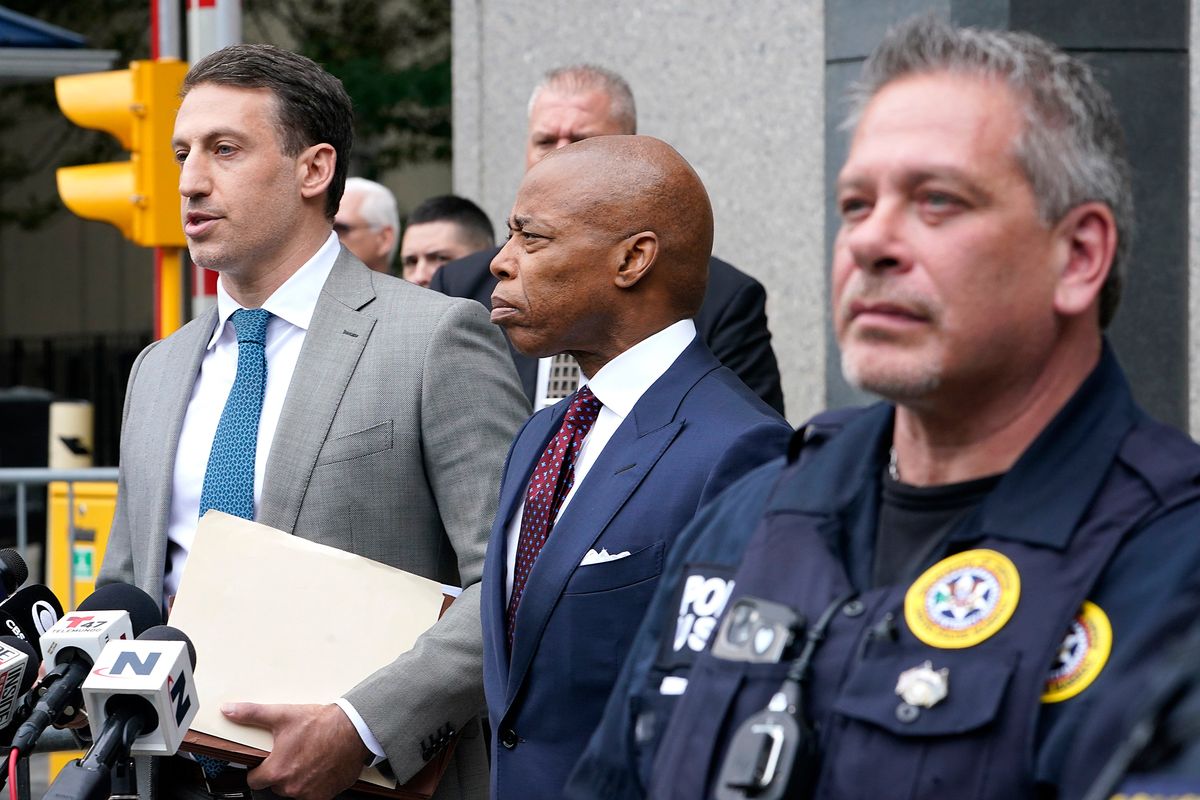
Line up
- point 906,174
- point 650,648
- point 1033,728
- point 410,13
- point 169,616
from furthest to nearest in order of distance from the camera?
point 410,13 → point 169,616 → point 650,648 → point 906,174 → point 1033,728

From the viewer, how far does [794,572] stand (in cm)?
216

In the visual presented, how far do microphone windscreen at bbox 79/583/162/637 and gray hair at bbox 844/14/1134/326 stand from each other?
1.74 m

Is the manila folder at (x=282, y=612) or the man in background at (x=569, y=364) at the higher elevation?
the man in background at (x=569, y=364)

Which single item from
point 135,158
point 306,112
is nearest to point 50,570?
point 135,158

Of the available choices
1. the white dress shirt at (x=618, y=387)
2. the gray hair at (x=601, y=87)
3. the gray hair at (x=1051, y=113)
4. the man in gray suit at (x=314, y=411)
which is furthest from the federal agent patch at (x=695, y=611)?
the gray hair at (x=601, y=87)

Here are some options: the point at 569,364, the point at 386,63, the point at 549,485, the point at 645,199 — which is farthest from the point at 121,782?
the point at 386,63

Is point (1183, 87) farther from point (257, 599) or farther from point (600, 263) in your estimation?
point (257, 599)

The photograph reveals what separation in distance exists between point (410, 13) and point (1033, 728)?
12209 millimetres

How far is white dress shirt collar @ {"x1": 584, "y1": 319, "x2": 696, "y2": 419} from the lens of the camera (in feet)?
10.8

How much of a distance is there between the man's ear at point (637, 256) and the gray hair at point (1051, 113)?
1138mm

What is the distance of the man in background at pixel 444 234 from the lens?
7.29 metres

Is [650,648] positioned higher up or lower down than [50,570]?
higher up

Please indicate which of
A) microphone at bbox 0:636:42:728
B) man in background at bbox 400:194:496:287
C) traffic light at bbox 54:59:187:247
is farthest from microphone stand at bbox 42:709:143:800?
man in background at bbox 400:194:496:287

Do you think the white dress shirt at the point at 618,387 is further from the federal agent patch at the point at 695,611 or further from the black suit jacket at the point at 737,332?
the black suit jacket at the point at 737,332
